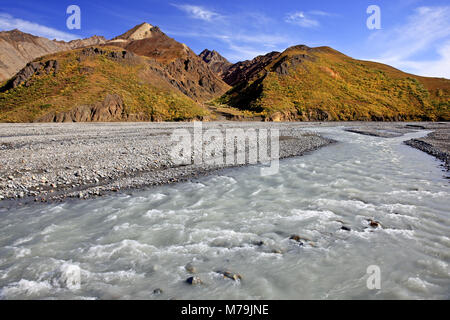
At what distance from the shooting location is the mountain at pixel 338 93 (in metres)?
66.8

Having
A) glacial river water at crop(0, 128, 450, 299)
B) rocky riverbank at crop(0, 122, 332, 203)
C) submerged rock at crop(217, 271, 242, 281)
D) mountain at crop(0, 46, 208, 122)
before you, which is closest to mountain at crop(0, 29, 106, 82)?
mountain at crop(0, 46, 208, 122)

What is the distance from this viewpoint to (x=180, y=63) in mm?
117562

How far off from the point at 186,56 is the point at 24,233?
133 meters

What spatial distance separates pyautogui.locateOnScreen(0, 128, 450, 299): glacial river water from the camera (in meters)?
4.13

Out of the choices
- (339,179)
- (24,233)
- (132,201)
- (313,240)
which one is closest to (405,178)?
(339,179)

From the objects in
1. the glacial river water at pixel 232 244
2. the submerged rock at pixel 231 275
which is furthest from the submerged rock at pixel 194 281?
the submerged rock at pixel 231 275

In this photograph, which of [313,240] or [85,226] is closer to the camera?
[313,240]

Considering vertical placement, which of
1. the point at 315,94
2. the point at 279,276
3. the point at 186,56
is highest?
the point at 186,56

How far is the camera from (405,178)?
429 inches

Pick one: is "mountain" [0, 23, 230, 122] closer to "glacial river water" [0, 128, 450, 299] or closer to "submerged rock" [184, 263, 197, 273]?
"glacial river water" [0, 128, 450, 299]

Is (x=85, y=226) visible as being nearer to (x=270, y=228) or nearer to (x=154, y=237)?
(x=154, y=237)

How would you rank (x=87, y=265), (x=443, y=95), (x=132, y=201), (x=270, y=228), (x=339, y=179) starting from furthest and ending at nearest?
1. (x=443, y=95)
2. (x=339, y=179)
3. (x=132, y=201)
4. (x=270, y=228)
5. (x=87, y=265)

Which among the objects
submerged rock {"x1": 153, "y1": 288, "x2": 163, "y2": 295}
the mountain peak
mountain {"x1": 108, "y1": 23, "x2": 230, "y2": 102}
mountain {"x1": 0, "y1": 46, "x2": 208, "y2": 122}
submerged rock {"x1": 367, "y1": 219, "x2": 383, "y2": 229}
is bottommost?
submerged rock {"x1": 153, "y1": 288, "x2": 163, "y2": 295}

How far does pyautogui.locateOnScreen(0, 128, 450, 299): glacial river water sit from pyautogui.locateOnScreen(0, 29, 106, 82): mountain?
453 feet
